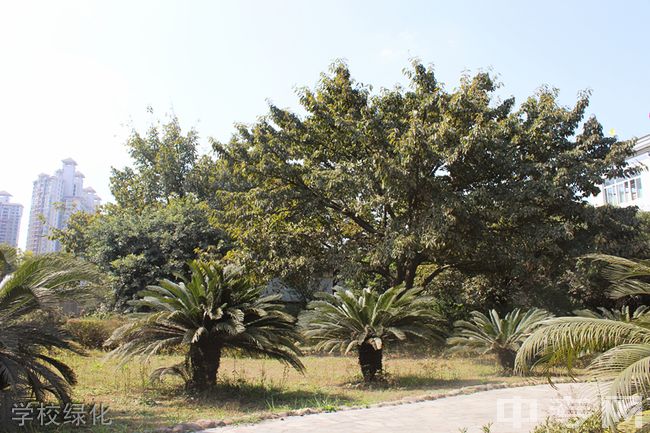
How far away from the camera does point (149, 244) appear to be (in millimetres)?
22438

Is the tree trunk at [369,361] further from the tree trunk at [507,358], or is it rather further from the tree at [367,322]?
the tree trunk at [507,358]

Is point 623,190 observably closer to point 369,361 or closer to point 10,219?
point 369,361

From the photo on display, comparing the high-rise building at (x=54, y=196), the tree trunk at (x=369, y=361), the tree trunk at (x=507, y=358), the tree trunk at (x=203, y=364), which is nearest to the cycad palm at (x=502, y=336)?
the tree trunk at (x=507, y=358)

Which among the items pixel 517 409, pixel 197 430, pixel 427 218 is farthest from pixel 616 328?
pixel 427 218

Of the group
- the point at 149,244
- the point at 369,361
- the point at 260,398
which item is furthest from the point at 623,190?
the point at 260,398

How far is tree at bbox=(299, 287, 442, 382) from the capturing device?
9836mm

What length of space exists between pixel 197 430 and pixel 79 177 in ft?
205

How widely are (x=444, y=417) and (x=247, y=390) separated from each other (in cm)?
357

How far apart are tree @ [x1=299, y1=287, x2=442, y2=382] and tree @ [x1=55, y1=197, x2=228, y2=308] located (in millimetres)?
11212

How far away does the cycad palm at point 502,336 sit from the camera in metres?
11.4

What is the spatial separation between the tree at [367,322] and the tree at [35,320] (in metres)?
4.55

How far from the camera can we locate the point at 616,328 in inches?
214

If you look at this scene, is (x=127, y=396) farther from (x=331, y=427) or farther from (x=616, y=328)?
(x=616, y=328)

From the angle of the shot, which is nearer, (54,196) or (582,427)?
(582,427)
